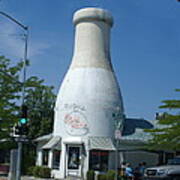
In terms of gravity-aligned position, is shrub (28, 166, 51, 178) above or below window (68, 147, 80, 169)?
below

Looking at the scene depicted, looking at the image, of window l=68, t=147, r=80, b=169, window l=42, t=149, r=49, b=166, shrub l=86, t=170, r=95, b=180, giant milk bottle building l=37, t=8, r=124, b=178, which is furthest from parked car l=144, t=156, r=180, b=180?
window l=42, t=149, r=49, b=166

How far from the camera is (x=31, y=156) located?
3728 centimetres

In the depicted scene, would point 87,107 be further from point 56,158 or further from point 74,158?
point 56,158

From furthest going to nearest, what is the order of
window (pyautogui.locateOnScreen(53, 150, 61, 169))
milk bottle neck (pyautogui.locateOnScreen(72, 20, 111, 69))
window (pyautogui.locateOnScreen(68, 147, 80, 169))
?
1. milk bottle neck (pyautogui.locateOnScreen(72, 20, 111, 69))
2. window (pyautogui.locateOnScreen(53, 150, 61, 169))
3. window (pyautogui.locateOnScreen(68, 147, 80, 169))

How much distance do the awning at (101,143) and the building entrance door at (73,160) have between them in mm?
1075

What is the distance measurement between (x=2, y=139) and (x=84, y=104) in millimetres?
6591

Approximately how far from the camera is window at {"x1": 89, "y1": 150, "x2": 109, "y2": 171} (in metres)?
30.1

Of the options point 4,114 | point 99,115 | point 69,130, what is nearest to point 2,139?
point 4,114

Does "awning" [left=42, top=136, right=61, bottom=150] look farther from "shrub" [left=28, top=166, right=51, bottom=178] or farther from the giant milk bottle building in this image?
"shrub" [left=28, top=166, right=51, bottom=178]

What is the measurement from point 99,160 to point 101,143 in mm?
1463

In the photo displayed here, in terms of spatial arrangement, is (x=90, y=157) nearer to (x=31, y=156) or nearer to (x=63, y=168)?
(x=63, y=168)

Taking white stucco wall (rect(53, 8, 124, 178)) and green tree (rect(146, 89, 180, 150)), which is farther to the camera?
white stucco wall (rect(53, 8, 124, 178))

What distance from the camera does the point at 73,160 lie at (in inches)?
1199

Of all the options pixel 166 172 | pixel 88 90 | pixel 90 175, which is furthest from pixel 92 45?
pixel 166 172
